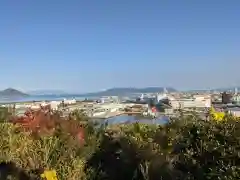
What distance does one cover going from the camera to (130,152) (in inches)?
324

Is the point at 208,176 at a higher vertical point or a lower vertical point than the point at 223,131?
lower

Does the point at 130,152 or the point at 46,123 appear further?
the point at 46,123

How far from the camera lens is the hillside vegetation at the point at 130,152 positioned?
251 inches

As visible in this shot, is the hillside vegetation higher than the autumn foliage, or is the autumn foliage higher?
the autumn foliage

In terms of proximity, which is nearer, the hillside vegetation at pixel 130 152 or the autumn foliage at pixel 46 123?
the hillside vegetation at pixel 130 152

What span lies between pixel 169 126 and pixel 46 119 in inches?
122

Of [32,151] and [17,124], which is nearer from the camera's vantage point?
[32,151]

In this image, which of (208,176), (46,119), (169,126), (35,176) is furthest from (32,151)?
(208,176)

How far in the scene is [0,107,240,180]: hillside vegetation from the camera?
637 centimetres

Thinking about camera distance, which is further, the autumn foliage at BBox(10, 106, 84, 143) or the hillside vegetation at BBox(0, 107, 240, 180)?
the autumn foliage at BBox(10, 106, 84, 143)

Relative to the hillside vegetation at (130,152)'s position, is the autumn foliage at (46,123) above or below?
above

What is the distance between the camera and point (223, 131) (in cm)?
661

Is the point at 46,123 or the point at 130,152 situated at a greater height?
the point at 46,123

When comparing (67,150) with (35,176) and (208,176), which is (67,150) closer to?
(35,176)
